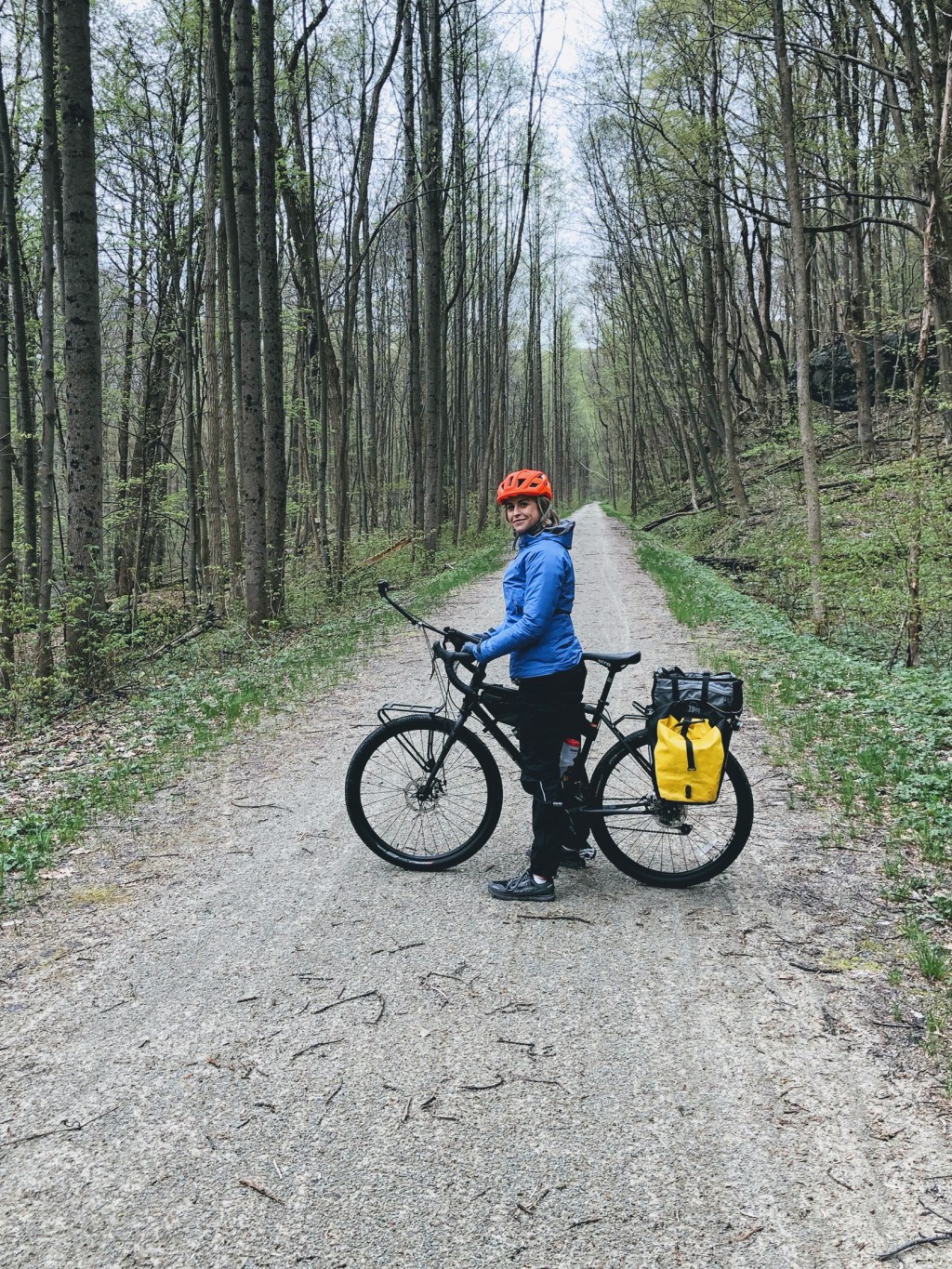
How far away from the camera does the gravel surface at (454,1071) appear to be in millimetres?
2223

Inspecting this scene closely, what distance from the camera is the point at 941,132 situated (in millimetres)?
7918

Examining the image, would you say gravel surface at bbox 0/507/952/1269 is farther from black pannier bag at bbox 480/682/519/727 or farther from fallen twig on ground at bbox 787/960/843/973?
black pannier bag at bbox 480/682/519/727

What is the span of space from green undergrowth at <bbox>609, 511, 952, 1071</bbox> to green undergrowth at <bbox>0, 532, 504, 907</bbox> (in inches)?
175

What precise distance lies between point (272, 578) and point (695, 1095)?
11.1 m

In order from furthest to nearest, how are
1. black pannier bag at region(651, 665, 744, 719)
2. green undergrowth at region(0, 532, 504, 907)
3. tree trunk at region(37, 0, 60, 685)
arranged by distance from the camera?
1. tree trunk at region(37, 0, 60, 685)
2. green undergrowth at region(0, 532, 504, 907)
3. black pannier bag at region(651, 665, 744, 719)

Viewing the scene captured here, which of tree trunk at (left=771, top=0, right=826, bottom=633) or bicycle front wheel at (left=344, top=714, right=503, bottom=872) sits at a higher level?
tree trunk at (left=771, top=0, right=826, bottom=633)

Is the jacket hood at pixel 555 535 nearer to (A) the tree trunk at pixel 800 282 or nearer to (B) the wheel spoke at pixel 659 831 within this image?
(B) the wheel spoke at pixel 659 831

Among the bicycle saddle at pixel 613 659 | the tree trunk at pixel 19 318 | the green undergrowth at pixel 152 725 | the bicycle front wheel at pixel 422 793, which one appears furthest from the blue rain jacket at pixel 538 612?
the tree trunk at pixel 19 318

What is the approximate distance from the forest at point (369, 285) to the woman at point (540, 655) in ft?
18.8

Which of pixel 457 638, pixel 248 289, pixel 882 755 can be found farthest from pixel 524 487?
pixel 248 289

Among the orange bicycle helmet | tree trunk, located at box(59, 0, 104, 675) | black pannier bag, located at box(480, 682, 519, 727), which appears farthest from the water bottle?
tree trunk, located at box(59, 0, 104, 675)

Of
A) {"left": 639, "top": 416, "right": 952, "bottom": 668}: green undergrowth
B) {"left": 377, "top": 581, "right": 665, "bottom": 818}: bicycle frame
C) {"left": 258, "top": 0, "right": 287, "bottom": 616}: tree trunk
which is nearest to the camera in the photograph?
{"left": 377, "top": 581, "right": 665, "bottom": 818}: bicycle frame

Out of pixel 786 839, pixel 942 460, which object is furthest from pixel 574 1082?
pixel 942 460

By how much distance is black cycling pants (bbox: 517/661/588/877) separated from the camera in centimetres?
412
